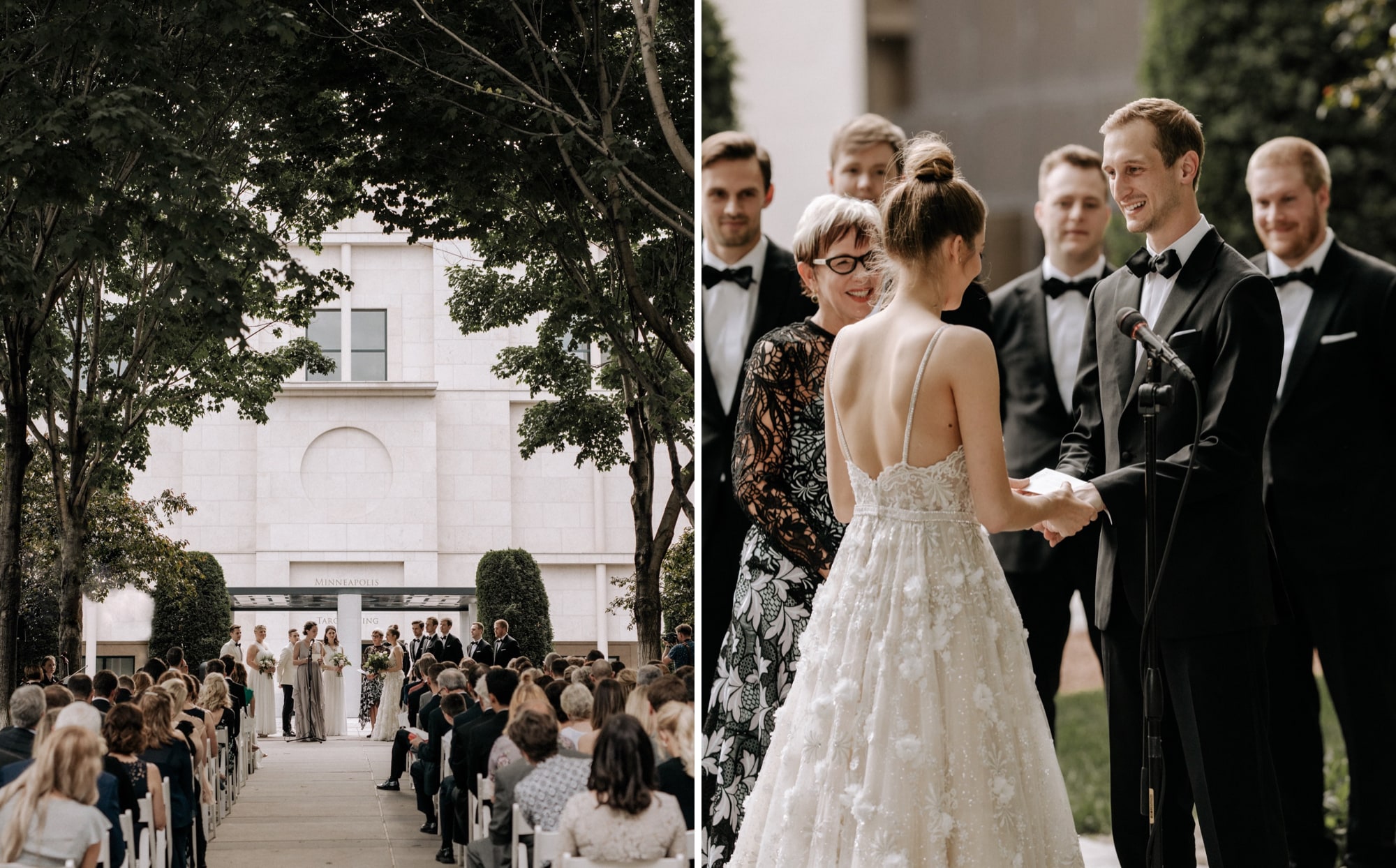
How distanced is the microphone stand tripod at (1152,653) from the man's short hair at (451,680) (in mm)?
3224

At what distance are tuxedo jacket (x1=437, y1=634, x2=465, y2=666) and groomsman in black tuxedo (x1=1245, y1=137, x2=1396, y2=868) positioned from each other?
296cm

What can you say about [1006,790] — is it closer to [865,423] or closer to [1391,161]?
[865,423]

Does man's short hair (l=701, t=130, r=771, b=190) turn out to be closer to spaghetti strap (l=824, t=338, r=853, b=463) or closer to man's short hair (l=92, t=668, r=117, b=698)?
spaghetti strap (l=824, t=338, r=853, b=463)

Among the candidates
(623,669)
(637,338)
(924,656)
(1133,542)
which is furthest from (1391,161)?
(924,656)

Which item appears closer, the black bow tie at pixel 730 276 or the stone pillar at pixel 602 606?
the black bow tie at pixel 730 276

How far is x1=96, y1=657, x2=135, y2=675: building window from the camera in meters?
5.09

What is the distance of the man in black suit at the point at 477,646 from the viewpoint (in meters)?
5.33

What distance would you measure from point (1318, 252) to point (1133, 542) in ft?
5.11

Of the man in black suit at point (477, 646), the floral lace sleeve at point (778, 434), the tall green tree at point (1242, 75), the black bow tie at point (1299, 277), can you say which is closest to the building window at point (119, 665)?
the man in black suit at point (477, 646)

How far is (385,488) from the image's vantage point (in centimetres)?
530

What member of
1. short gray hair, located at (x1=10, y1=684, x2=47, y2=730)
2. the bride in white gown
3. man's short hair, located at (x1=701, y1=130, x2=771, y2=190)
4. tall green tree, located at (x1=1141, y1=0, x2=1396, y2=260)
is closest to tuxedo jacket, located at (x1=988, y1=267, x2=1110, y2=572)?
man's short hair, located at (x1=701, y1=130, x2=771, y2=190)

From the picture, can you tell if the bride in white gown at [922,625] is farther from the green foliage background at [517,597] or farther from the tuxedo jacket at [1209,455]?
the green foliage background at [517,597]

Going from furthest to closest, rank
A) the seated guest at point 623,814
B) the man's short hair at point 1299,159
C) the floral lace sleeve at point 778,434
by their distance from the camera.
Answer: the seated guest at point 623,814
the man's short hair at point 1299,159
the floral lace sleeve at point 778,434

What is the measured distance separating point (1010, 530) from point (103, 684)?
3.66m
